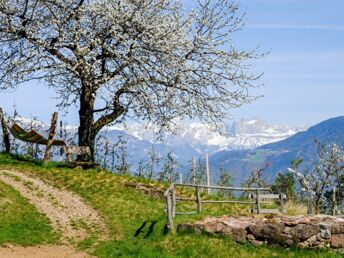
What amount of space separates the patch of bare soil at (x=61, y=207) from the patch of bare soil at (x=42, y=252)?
4.75ft

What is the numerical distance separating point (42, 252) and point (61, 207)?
620 centimetres

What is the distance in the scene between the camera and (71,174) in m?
35.4

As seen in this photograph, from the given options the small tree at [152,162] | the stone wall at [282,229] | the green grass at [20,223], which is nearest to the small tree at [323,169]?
the small tree at [152,162]

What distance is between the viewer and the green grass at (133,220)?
22562 millimetres

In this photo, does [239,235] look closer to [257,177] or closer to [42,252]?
[42,252]

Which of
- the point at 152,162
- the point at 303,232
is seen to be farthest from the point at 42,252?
the point at 152,162

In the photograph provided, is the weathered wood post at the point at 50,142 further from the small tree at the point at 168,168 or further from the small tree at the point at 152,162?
the small tree at the point at 168,168

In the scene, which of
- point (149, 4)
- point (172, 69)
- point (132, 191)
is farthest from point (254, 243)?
point (149, 4)

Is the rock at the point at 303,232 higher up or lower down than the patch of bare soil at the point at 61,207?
lower down

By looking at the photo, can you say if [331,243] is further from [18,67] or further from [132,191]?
[18,67]

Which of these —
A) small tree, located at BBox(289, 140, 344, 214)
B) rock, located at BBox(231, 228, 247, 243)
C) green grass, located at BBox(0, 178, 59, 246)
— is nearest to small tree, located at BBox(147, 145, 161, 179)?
small tree, located at BBox(289, 140, 344, 214)

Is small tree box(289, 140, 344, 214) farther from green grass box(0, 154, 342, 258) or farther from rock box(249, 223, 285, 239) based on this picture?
rock box(249, 223, 285, 239)

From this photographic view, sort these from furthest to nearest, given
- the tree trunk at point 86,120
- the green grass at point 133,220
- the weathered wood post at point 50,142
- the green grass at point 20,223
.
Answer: the tree trunk at point 86,120
the weathered wood post at point 50,142
the green grass at point 20,223
the green grass at point 133,220

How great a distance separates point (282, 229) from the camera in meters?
23.4
